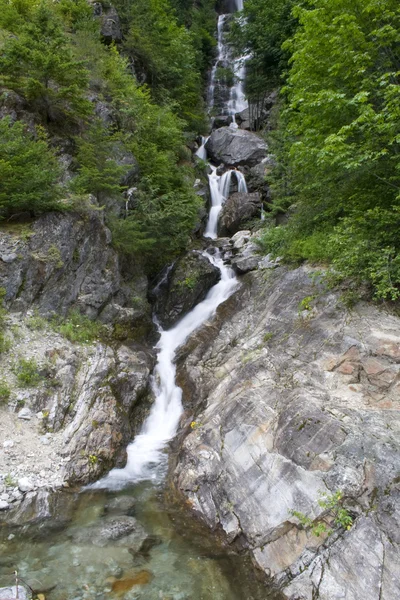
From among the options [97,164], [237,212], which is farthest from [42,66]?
[237,212]

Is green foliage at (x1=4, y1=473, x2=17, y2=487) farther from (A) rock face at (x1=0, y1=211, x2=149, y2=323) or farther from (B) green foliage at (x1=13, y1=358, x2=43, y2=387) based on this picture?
(A) rock face at (x1=0, y1=211, x2=149, y2=323)

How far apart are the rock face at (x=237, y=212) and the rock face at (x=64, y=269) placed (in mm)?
7266

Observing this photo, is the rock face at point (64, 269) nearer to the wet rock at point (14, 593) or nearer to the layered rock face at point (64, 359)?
the layered rock face at point (64, 359)

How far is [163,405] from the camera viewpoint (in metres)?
9.94

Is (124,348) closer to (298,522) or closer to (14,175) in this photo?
(14,175)

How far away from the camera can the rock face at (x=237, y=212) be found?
17.3 meters

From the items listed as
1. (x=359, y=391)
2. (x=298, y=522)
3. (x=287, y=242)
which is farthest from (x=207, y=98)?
(x=298, y=522)

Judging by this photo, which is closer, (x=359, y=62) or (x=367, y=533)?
(x=367, y=533)

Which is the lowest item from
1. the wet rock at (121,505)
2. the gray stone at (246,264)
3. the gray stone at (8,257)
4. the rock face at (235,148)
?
the wet rock at (121,505)

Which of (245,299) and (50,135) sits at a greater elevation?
(50,135)

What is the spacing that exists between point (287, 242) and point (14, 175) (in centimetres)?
779

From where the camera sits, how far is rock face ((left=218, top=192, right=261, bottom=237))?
17.3 metres

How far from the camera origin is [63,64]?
10.5 m

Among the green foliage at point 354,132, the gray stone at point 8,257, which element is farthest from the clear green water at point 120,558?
the gray stone at point 8,257
